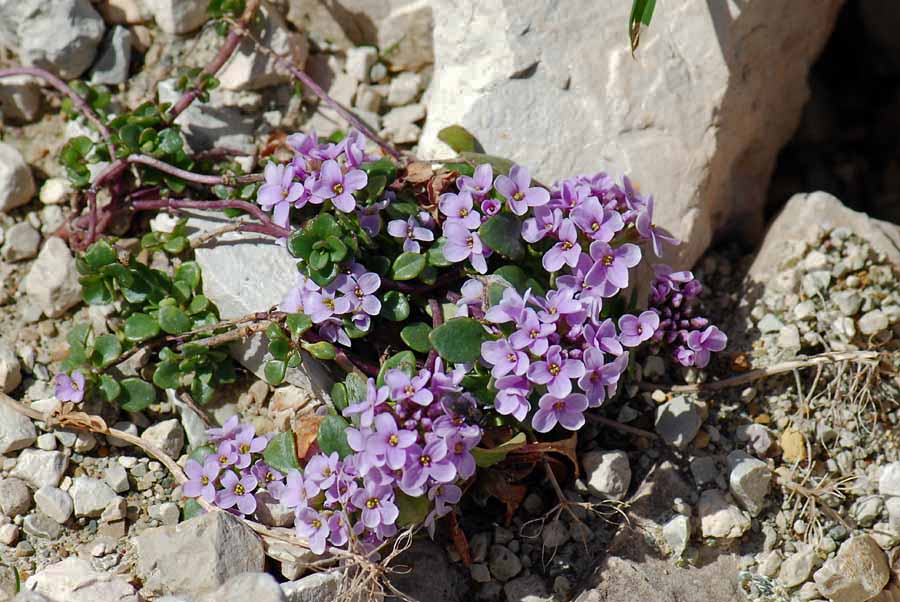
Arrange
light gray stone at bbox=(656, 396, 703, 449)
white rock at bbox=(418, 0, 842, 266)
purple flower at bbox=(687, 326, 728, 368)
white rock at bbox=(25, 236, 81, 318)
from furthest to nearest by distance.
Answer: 1. white rock at bbox=(418, 0, 842, 266)
2. white rock at bbox=(25, 236, 81, 318)
3. light gray stone at bbox=(656, 396, 703, 449)
4. purple flower at bbox=(687, 326, 728, 368)

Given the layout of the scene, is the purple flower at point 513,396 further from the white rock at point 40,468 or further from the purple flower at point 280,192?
the white rock at point 40,468

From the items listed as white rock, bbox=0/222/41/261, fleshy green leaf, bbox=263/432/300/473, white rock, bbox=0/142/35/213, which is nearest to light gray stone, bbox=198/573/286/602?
fleshy green leaf, bbox=263/432/300/473

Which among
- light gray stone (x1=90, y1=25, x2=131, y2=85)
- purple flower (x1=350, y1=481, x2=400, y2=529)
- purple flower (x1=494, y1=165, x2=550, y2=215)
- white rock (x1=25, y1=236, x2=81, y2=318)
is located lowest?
purple flower (x1=350, y1=481, x2=400, y2=529)

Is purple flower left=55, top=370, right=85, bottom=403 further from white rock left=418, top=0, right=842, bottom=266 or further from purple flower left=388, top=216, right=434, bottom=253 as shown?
white rock left=418, top=0, right=842, bottom=266

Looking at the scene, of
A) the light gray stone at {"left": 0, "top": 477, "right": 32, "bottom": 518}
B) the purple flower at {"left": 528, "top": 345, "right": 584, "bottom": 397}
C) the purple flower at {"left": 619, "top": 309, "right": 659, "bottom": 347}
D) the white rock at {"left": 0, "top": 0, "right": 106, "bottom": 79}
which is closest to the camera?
the purple flower at {"left": 528, "top": 345, "right": 584, "bottom": 397}

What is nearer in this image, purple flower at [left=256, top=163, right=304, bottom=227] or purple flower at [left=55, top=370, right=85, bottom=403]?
purple flower at [left=256, top=163, right=304, bottom=227]

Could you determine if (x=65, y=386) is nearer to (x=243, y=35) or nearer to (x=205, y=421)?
(x=205, y=421)
